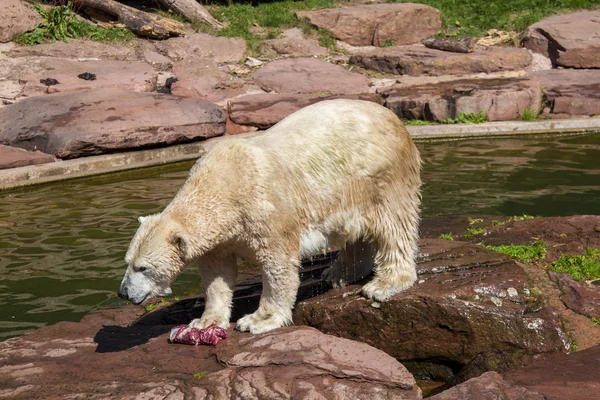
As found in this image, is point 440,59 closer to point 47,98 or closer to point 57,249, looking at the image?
point 47,98

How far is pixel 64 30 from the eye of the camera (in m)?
14.9

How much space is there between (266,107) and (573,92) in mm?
5094

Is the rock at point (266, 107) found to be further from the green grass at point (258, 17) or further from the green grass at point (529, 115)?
A: the green grass at point (258, 17)

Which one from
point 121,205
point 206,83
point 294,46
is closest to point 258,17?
point 294,46

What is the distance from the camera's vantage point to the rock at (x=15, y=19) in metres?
14.2

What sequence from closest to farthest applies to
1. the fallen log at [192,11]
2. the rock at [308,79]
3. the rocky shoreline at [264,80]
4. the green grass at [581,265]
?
the green grass at [581,265] < the rocky shoreline at [264,80] < the rock at [308,79] < the fallen log at [192,11]

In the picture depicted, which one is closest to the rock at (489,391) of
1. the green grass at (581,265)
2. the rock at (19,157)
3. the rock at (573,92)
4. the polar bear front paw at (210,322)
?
the polar bear front paw at (210,322)

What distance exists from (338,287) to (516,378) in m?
1.63

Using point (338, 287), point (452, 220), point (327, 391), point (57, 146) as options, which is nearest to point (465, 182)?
point (452, 220)

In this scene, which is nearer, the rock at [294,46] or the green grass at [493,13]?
the rock at [294,46]

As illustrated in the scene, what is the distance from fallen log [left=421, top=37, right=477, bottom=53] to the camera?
15.1 metres

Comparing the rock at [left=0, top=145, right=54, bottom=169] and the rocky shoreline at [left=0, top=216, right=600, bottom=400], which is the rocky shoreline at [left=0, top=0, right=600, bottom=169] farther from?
the rocky shoreline at [left=0, top=216, right=600, bottom=400]

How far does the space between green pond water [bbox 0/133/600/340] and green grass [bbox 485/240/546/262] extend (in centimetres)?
223

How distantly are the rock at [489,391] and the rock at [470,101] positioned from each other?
8858 mm
